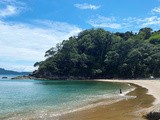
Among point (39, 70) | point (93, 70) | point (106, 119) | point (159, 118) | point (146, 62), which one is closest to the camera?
point (159, 118)

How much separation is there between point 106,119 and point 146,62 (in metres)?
93.1

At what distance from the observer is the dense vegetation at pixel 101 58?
115m

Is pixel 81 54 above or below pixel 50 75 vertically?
above

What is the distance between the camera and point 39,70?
135 meters

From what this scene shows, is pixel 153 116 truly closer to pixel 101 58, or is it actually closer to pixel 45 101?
pixel 45 101

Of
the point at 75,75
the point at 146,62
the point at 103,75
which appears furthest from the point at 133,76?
the point at 75,75

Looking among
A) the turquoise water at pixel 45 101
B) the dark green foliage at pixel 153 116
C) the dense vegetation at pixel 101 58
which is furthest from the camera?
the dense vegetation at pixel 101 58

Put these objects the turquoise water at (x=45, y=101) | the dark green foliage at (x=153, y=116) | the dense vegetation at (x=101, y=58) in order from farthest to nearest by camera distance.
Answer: the dense vegetation at (x=101, y=58) → the turquoise water at (x=45, y=101) → the dark green foliage at (x=153, y=116)

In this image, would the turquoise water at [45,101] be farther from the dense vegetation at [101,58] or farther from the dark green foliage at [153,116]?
the dense vegetation at [101,58]

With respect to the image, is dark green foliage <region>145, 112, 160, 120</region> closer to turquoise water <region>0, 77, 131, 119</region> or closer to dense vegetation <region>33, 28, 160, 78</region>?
turquoise water <region>0, 77, 131, 119</region>

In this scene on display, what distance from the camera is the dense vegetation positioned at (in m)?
115

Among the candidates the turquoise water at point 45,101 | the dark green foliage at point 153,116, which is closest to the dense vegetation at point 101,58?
the turquoise water at point 45,101

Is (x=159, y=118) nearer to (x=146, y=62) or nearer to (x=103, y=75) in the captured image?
(x=146, y=62)

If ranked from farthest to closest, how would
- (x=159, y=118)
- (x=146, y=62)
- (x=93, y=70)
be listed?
(x=93, y=70)
(x=146, y=62)
(x=159, y=118)
